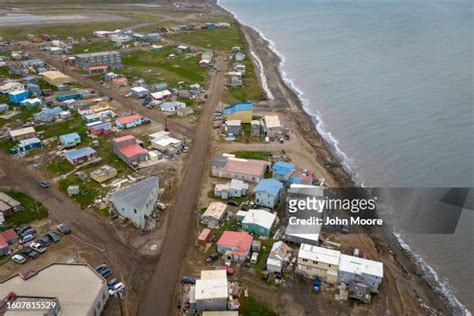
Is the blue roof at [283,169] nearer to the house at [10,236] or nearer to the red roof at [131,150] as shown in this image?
the red roof at [131,150]

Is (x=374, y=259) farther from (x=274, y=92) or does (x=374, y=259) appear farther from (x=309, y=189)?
(x=274, y=92)

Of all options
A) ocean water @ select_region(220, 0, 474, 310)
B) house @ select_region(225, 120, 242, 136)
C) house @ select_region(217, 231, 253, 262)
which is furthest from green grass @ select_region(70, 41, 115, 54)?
house @ select_region(217, 231, 253, 262)

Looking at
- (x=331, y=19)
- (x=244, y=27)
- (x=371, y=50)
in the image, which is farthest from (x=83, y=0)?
(x=371, y=50)

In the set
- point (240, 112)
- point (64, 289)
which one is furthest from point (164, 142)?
point (64, 289)

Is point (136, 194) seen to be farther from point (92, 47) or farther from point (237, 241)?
point (92, 47)

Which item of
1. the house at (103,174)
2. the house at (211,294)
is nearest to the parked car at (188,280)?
the house at (211,294)

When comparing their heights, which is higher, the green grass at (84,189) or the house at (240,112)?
the house at (240,112)

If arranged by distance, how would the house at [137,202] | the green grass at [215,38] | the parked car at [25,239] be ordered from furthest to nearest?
the green grass at [215,38], the house at [137,202], the parked car at [25,239]
